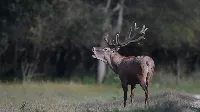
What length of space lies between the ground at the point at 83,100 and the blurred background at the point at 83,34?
10.4 ft

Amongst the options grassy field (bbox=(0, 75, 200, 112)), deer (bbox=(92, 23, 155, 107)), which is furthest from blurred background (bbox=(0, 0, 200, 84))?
deer (bbox=(92, 23, 155, 107))

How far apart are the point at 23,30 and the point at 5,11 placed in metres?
2.10

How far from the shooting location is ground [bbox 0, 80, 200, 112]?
15727 millimetres

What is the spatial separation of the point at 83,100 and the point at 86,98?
166cm

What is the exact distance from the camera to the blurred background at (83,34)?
1271 inches

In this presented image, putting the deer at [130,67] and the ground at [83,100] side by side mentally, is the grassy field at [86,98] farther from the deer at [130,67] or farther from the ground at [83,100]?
the deer at [130,67]

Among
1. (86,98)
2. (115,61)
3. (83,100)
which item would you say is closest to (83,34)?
(86,98)

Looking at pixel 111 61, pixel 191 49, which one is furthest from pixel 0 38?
pixel 111 61

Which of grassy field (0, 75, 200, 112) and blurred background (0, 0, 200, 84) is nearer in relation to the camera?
grassy field (0, 75, 200, 112)

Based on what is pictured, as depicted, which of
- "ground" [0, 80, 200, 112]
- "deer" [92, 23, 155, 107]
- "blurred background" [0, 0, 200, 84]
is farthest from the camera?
"blurred background" [0, 0, 200, 84]

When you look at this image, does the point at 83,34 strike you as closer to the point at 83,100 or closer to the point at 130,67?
the point at 83,100

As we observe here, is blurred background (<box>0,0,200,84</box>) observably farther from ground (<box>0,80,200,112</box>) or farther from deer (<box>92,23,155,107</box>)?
deer (<box>92,23,155,107</box>)

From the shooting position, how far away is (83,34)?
3275cm

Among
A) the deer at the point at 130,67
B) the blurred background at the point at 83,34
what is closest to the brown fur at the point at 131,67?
the deer at the point at 130,67
